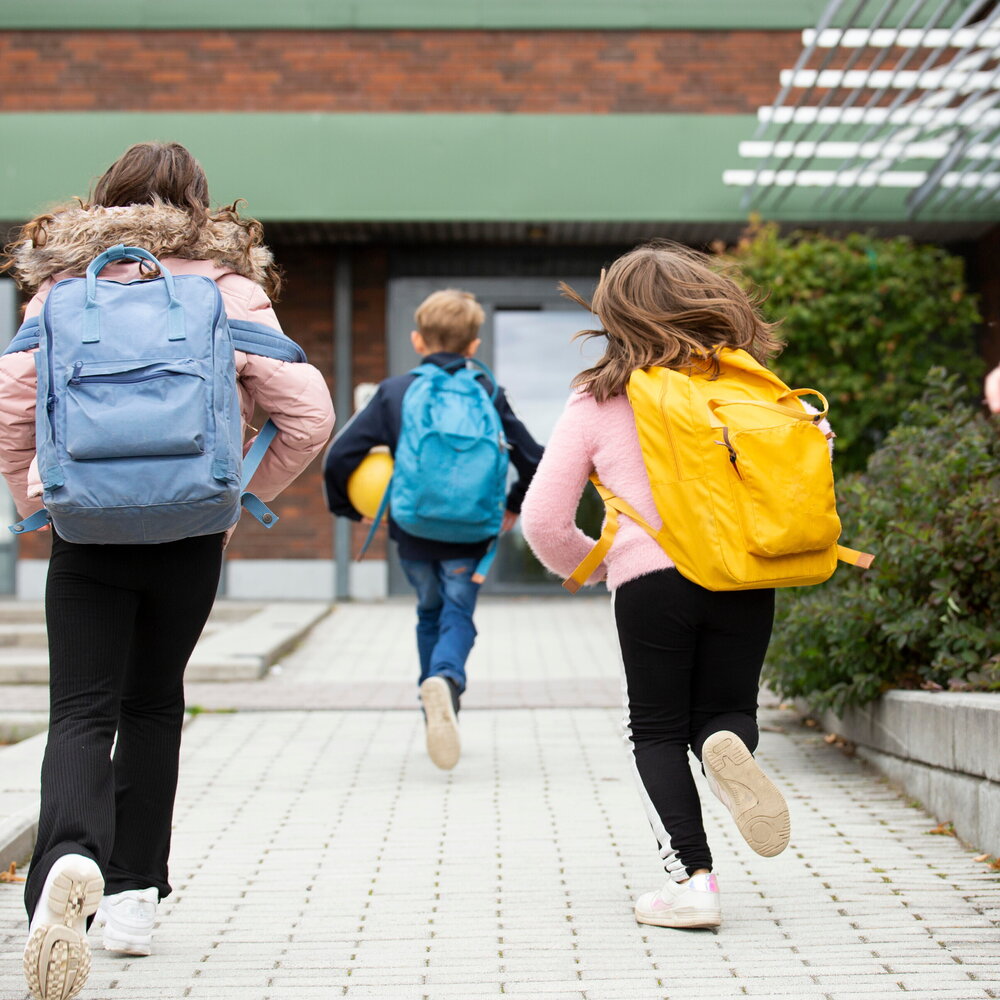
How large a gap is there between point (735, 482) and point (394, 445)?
8.60 ft

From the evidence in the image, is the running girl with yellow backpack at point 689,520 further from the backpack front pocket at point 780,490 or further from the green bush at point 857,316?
the green bush at point 857,316

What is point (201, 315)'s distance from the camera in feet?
9.75

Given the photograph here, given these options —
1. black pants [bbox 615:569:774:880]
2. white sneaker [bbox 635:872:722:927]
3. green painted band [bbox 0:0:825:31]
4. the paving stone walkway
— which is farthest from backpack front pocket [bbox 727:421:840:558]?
green painted band [bbox 0:0:825:31]

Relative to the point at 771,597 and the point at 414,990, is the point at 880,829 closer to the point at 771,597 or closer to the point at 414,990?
the point at 771,597

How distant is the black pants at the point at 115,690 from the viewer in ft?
9.78

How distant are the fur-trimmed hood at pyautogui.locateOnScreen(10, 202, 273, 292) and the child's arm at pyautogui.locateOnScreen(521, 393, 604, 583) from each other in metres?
0.94

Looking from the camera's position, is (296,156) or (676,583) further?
(296,156)

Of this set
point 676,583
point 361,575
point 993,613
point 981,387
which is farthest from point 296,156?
point 676,583

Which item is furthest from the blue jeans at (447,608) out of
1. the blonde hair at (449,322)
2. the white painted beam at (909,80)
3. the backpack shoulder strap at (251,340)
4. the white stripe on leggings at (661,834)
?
the white painted beam at (909,80)

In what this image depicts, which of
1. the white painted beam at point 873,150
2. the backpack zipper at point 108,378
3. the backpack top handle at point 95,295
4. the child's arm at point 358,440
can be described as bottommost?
the child's arm at point 358,440

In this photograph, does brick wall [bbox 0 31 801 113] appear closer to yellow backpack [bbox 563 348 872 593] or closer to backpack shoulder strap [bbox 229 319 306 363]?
yellow backpack [bbox 563 348 872 593]

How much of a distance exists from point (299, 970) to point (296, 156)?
31.6 feet

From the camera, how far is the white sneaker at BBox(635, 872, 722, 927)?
11.6 ft

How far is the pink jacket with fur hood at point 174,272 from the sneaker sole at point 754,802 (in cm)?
123
